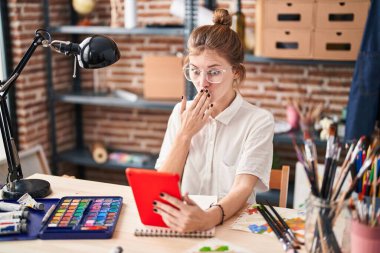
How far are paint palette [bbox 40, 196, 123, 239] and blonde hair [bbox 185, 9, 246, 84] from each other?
66 cm

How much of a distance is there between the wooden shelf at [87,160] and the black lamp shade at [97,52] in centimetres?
182

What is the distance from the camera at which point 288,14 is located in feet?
9.29

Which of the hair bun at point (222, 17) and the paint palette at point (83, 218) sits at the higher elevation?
the hair bun at point (222, 17)

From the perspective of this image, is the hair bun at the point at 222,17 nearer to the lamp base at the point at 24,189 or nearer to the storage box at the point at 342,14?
the lamp base at the point at 24,189

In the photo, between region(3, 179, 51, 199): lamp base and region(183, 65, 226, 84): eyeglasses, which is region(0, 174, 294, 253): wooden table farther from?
region(183, 65, 226, 84): eyeglasses

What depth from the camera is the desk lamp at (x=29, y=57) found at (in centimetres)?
163

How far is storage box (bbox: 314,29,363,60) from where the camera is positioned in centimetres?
276

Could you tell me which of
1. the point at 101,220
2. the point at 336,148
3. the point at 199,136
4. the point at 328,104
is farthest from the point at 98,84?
the point at 336,148

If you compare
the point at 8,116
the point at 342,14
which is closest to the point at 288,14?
the point at 342,14

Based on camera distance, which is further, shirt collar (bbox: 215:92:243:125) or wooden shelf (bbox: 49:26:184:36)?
wooden shelf (bbox: 49:26:184:36)

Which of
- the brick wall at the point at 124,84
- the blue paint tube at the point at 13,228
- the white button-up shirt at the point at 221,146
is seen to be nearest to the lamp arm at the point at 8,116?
the blue paint tube at the point at 13,228

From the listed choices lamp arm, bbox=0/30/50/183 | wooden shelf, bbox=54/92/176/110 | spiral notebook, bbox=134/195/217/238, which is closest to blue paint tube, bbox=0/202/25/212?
lamp arm, bbox=0/30/50/183

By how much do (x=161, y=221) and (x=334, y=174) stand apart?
563 millimetres

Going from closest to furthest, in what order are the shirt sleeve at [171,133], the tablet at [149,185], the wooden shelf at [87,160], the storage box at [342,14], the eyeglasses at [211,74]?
the tablet at [149,185], the eyeglasses at [211,74], the shirt sleeve at [171,133], the storage box at [342,14], the wooden shelf at [87,160]
